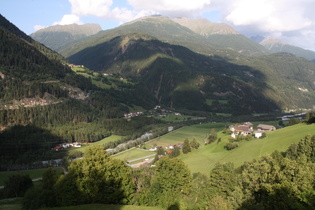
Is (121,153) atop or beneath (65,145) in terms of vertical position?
beneath

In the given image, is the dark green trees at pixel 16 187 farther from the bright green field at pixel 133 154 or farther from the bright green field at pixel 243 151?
the bright green field at pixel 243 151

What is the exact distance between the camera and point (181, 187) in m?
42.5

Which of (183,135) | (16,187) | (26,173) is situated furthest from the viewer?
(183,135)

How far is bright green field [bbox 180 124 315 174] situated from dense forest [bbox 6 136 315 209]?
59.3 ft

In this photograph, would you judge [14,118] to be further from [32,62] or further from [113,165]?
[113,165]

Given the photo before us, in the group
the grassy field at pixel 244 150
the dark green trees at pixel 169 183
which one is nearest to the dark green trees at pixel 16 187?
the dark green trees at pixel 169 183

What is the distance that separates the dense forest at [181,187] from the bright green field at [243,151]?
59.3 feet

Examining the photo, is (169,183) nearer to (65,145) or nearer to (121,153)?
(121,153)

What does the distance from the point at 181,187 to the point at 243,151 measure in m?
35.3

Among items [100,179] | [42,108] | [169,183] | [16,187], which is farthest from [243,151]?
[42,108]

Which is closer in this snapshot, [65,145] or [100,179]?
[100,179]

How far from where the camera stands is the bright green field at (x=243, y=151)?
6262 centimetres

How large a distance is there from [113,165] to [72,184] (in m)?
7.15

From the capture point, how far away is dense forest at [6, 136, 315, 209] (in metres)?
29.9
